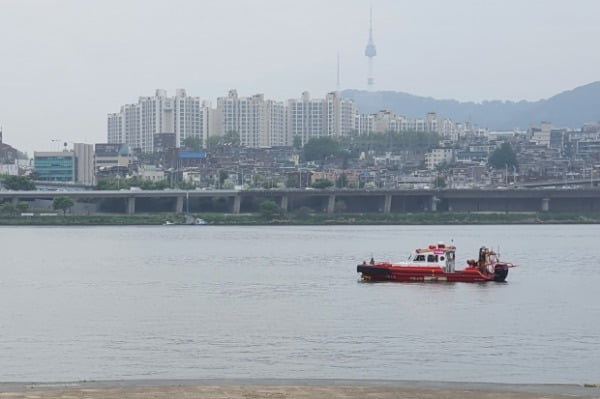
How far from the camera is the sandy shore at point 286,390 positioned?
19750 mm

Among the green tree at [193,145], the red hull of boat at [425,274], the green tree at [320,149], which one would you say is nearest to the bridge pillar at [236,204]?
the red hull of boat at [425,274]

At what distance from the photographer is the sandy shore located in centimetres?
1975

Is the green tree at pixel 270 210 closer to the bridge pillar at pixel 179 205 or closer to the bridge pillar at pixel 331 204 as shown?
the bridge pillar at pixel 331 204

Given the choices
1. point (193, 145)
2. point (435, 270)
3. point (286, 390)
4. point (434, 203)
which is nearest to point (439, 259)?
point (435, 270)

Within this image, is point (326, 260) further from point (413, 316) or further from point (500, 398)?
point (500, 398)

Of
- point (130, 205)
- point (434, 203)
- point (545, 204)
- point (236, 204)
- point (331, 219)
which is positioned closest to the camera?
point (130, 205)

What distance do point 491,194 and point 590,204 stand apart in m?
9.21

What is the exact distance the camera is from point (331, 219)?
113812 mm

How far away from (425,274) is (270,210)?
66489 mm

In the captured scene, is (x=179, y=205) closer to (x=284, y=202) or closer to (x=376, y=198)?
(x=284, y=202)

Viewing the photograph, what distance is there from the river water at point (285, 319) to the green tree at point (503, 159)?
392 feet

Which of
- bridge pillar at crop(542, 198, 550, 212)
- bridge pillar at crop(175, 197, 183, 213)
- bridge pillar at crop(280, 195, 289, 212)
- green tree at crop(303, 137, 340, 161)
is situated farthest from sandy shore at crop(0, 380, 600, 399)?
green tree at crop(303, 137, 340, 161)

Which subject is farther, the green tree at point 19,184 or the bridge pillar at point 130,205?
the green tree at point 19,184

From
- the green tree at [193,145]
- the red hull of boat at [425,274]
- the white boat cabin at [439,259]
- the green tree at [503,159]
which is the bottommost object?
the red hull of boat at [425,274]
